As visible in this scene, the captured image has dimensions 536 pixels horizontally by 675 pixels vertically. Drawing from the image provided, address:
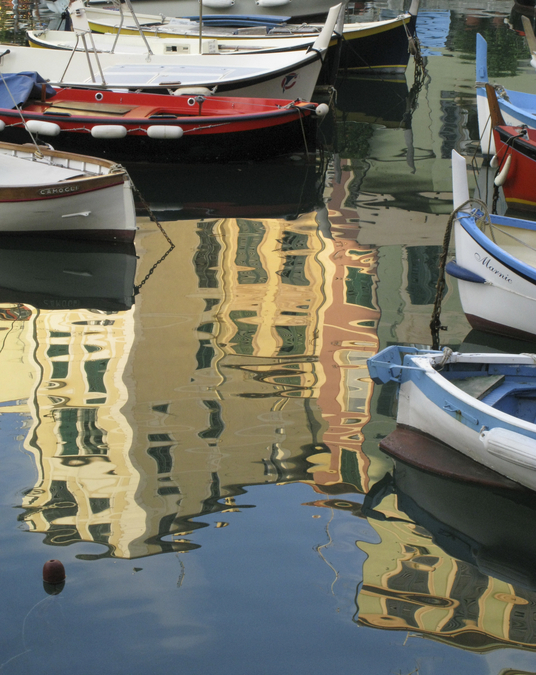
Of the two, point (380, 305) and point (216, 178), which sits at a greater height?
point (216, 178)

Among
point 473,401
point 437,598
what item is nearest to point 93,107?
point 473,401

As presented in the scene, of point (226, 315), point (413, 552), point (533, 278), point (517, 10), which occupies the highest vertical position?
point (517, 10)

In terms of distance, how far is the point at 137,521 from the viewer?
5219 mm

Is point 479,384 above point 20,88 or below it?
below

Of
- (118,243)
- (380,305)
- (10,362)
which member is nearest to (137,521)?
(10,362)

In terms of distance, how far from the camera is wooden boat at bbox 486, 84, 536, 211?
10.9 m

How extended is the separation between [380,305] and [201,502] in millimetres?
3731

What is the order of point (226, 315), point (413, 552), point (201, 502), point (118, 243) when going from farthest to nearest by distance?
point (118, 243) → point (226, 315) → point (201, 502) → point (413, 552)

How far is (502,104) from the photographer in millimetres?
12062

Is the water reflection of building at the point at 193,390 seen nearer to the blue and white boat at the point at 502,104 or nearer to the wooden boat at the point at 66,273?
the wooden boat at the point at 66,273

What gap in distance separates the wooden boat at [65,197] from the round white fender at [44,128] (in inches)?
78.3

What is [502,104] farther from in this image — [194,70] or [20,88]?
[20,88]

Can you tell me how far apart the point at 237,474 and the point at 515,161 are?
24.2 feet

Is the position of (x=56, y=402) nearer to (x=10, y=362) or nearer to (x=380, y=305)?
(x=10, y=362)
